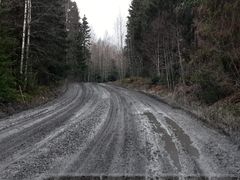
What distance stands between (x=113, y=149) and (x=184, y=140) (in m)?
2.09

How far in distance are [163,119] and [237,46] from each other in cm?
382

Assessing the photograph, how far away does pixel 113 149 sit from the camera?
7273 millimetres

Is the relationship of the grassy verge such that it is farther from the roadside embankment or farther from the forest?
the roadside embankment

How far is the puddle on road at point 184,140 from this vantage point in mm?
6959

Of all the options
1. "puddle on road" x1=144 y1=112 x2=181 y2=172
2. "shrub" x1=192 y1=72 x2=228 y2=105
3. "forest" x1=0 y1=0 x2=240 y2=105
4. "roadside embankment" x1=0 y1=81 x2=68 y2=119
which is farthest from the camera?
"shrub" x1=192 y1=72 x2=228 y2=105

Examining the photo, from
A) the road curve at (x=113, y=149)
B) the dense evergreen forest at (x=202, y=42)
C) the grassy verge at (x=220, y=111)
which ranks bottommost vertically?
the road curve at (x=113, y=149)

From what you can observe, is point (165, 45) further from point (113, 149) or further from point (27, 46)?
point (113, 149)

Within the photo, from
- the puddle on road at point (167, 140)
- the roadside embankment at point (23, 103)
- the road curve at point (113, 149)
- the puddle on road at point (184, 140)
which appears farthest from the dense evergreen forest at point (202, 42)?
the roadside embankment at point (23, 103)

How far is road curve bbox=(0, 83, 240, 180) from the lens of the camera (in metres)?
5.66

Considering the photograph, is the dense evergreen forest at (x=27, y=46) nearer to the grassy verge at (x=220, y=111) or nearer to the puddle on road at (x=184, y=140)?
the puddle on road at (x=184, y=140)

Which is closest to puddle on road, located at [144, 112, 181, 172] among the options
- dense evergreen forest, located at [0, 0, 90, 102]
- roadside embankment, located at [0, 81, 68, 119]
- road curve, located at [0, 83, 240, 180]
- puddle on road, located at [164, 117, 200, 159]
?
road curve, located at [0, 83, 240, 180]

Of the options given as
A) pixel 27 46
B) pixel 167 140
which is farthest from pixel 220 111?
pixel 27 46

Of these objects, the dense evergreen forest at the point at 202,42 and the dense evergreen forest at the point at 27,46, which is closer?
the dense evergreen forest at the point at 202,42

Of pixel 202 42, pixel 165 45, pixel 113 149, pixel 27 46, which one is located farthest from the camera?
pixel 165 45
